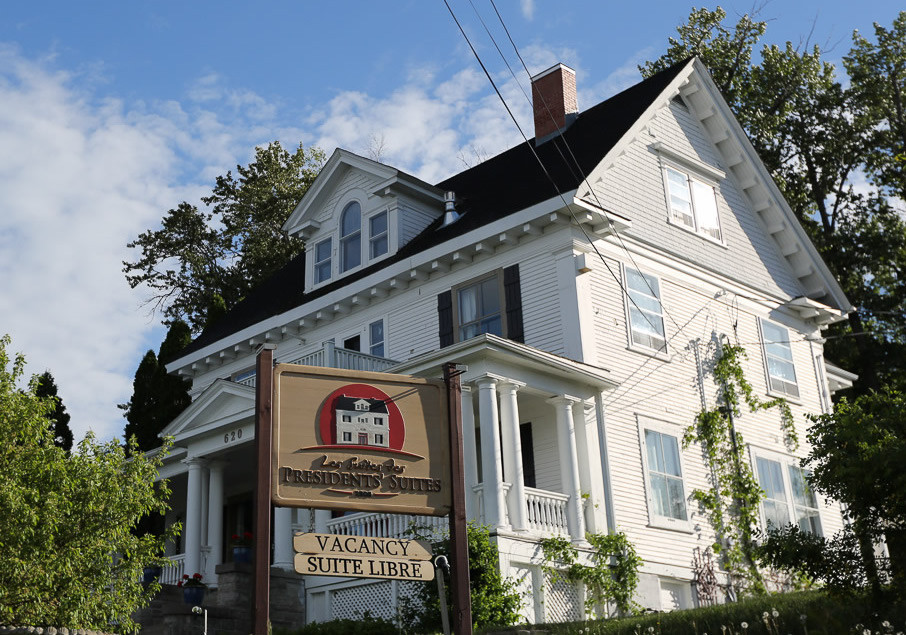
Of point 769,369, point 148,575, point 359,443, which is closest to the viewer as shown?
point 359,443

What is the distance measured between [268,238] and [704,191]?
2116cm

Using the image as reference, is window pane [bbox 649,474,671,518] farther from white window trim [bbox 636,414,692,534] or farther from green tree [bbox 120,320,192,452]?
green tree [bbox 120,320,192,452]

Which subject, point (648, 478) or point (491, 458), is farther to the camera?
point (648, 478)

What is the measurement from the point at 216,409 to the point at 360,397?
42.0ft

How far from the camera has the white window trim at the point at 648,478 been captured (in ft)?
62.7

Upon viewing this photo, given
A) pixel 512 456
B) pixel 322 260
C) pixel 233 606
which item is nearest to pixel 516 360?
pixel 512 456

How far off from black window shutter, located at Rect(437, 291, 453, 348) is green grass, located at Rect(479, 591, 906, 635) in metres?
7.96

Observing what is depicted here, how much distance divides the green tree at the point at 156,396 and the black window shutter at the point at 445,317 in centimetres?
1282

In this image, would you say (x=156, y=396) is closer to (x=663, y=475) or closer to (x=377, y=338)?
(x=377, y=338)

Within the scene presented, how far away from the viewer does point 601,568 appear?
17297 mm

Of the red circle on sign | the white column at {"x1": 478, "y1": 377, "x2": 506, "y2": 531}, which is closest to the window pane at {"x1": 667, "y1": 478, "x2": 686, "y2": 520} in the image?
the white column at {"x1": 478, "y1": 377, "x2": 506, "y2": 531}

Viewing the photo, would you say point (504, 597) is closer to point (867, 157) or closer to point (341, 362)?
point (341, 362)

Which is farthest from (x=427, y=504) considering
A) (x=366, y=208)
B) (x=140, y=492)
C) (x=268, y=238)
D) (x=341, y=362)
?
(x=268, y=238)

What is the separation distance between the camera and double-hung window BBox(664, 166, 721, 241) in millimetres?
22812
